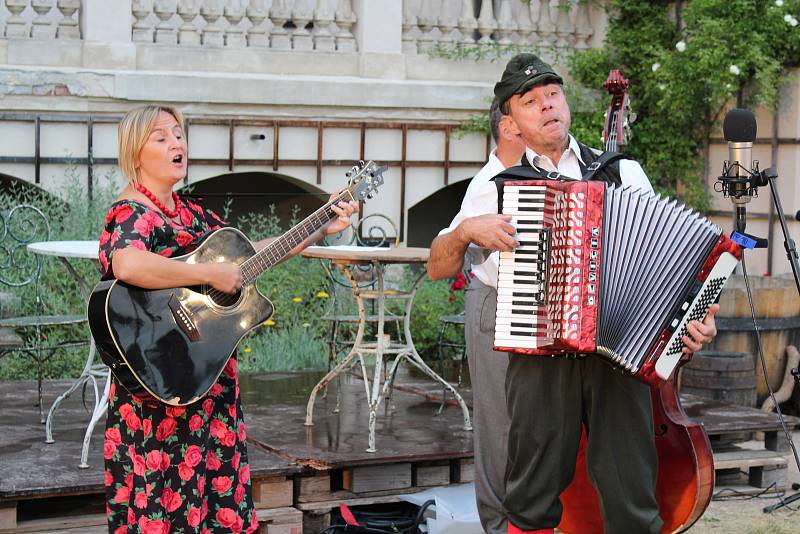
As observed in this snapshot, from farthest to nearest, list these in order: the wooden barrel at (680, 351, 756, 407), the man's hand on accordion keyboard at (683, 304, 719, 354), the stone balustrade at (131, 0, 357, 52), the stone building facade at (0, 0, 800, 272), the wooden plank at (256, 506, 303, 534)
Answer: the stone balustrade at (131, 0, 357, 52), the stone building facade at (0, 0, 800, 272), the wooden barrel at (680, 351, 756, 407), the wooden plank at (256, 506, 303, 534), the man's hand on accordion keyboard at (683, 304, 719, 354)

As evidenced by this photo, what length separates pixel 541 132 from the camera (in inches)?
161

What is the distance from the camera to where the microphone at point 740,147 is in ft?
14.6

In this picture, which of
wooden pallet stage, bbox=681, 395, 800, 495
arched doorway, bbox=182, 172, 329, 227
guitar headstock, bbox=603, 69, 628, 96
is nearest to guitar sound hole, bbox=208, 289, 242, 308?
guitar headstock, bbox=603, 69, 628, 96

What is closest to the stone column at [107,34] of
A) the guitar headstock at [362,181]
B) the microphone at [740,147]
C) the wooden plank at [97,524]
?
the wooden plank at [97,524]

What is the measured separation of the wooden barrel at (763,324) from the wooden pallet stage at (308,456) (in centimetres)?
84

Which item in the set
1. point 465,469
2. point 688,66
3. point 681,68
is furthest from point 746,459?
point 681,68

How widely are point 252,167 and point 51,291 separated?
1931 mm

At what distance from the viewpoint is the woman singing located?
13.2 feet

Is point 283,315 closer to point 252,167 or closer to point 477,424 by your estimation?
point 252,167

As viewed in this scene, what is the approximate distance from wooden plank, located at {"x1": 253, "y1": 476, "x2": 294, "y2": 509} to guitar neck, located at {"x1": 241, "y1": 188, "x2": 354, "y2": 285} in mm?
1262

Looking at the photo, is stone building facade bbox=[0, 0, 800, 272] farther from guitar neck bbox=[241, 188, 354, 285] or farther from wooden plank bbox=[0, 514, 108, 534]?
guitar neck bbox=[241, 188, 354, 285]

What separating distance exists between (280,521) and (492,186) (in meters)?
1.75

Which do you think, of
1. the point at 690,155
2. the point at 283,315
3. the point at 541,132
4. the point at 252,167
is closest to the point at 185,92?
the point at 252,167

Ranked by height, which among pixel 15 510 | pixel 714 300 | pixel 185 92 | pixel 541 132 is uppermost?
pixel 185 92
